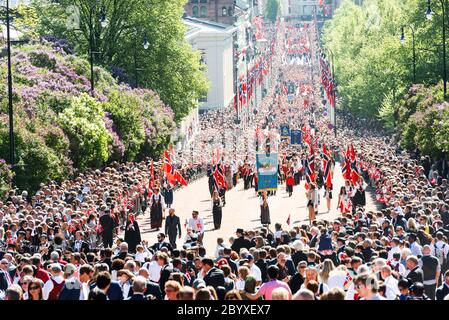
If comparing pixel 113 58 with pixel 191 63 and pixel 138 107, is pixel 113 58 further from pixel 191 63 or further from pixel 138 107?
pixel 138 107

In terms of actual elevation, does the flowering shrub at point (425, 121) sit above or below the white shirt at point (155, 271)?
above

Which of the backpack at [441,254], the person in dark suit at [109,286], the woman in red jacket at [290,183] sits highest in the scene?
the person in dark suit at [109,286]

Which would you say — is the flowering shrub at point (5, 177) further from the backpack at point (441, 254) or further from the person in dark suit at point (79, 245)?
the backpack at point (441, 254)

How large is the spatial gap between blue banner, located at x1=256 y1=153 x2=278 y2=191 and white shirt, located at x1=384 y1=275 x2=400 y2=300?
2492cm

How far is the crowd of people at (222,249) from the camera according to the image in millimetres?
15453

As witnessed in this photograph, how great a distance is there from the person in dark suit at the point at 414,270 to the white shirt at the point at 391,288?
138 cm

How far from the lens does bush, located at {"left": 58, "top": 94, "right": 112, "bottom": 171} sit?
152 ft

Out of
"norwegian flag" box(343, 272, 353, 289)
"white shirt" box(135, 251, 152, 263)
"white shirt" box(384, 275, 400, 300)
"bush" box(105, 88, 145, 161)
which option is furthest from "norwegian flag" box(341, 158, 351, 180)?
"white shirt" box(384, 275, 400, 300)

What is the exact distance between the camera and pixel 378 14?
11219 cm

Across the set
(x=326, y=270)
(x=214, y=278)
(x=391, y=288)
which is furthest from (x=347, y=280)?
(x=391, y=288)

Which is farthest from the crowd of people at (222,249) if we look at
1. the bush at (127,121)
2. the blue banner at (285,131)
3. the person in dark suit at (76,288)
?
the blue banner at (285,131)

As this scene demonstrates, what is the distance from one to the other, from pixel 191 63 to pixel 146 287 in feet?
182

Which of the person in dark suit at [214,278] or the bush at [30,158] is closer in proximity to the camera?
the person in dark suit at [214,278]

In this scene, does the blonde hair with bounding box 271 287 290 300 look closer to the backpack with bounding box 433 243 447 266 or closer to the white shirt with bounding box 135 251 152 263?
the white shirt with bounding box 135 251 152 263
